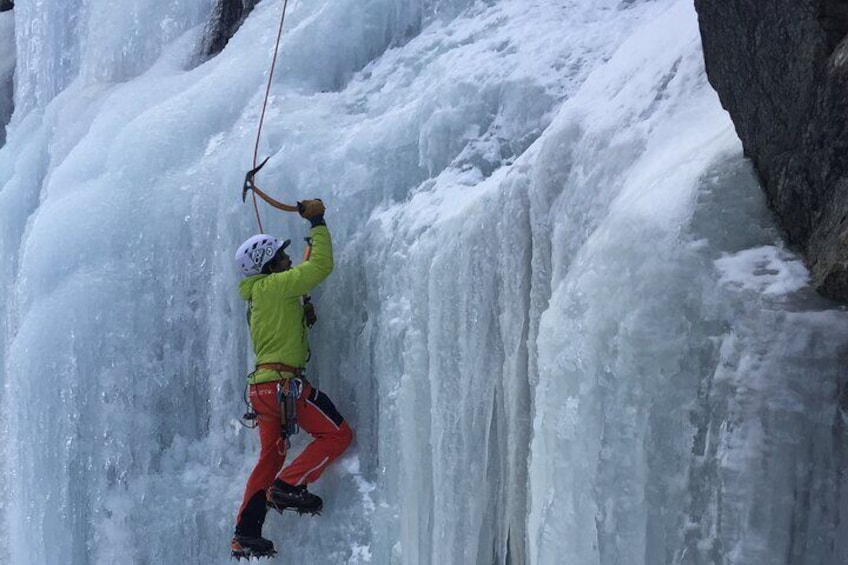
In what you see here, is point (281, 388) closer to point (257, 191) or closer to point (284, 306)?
point (284, 306)

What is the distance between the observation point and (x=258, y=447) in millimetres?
5105

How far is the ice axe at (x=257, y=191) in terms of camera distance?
4699 mm

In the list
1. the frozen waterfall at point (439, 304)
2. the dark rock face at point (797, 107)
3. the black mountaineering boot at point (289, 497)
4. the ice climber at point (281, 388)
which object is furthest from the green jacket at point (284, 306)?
the dark rock face at point (797, 107)

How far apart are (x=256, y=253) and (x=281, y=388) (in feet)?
2.12

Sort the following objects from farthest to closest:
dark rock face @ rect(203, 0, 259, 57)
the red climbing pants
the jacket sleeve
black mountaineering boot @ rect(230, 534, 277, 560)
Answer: dark rock face @ rect(203, 0, 259, 57) → black mountaineering boot @ rect(230, 534, 277, 560) → the red climbing pants → the jacket sleeve

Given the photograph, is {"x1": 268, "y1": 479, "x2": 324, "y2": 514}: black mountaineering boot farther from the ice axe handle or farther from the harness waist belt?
the ice axe handle

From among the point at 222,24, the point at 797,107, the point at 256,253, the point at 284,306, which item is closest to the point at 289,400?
the point at 284,306

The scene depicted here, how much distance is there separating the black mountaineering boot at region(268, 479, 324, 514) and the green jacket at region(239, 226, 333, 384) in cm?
51

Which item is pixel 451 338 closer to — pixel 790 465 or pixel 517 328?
pixel 517 328

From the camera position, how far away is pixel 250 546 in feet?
15.0

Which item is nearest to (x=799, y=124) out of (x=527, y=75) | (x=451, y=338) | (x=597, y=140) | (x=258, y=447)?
(x=597, y=140)

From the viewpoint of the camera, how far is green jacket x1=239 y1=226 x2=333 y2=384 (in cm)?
437

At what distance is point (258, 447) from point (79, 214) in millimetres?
1787

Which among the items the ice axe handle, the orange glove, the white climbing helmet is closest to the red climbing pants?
the white climbing helmet
